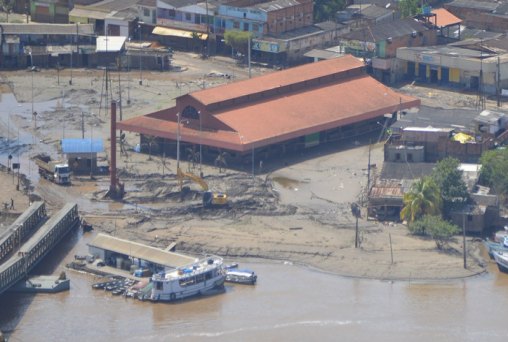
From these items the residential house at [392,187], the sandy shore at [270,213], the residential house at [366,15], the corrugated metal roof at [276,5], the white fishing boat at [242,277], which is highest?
the corrugated metal roof at [276,5]

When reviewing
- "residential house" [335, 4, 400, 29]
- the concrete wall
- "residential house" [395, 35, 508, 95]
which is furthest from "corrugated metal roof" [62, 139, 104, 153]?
"residential house" [335, 4, 400, 29]

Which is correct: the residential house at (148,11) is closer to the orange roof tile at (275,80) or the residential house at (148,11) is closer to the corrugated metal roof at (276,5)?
the corrugated metal roof at (276,5)

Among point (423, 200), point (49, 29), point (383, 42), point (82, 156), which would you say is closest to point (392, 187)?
point (423, 200)

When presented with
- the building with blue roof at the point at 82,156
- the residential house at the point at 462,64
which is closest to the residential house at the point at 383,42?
the residential house at the point at 462,64

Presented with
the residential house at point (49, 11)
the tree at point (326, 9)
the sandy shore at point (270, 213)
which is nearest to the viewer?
the sandy shore at point (270, 213)

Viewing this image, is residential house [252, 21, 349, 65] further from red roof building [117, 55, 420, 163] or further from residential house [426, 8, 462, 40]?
red roof building [117, 55, 420, 163]

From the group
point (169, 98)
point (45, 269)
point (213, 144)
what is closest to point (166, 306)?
point (45, 269)

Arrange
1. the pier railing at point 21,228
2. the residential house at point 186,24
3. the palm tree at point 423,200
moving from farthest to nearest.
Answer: the residential house at point 186,24 → the palm tree at point 423,200 → the pier railing at point 21,228
